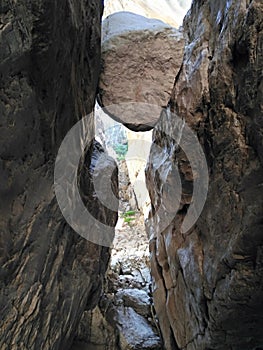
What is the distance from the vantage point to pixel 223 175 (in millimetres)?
2232

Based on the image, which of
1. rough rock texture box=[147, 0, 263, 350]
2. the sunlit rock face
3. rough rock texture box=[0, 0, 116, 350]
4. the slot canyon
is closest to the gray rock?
the slot canyon

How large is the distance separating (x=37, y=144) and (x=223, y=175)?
1.23m

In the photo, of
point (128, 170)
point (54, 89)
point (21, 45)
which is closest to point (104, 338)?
point (54, 89)

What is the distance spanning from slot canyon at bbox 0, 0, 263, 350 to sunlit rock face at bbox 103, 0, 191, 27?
6626 mm

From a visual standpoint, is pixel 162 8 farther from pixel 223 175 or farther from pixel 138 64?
pixel 223 175

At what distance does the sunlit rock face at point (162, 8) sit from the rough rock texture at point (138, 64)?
666 cm

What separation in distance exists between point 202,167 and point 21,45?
1.65 meters

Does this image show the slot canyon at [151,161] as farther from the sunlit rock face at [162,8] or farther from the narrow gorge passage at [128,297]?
the sunlit rock face at [162,8]

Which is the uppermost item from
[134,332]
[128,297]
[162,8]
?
[162,8]

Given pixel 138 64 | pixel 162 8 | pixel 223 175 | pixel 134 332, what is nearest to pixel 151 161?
pixel 138 64

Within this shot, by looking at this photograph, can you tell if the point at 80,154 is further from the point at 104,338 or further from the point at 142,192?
the point at 142,192

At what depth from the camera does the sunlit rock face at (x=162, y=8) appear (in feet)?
29.4

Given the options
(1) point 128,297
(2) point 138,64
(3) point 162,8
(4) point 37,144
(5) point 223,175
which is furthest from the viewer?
(3) point 162,8

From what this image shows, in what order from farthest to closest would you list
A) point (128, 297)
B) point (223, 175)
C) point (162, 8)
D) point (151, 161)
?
point (162, 8) < point (128, 297) < point (151, 161) < point (223, 175)
